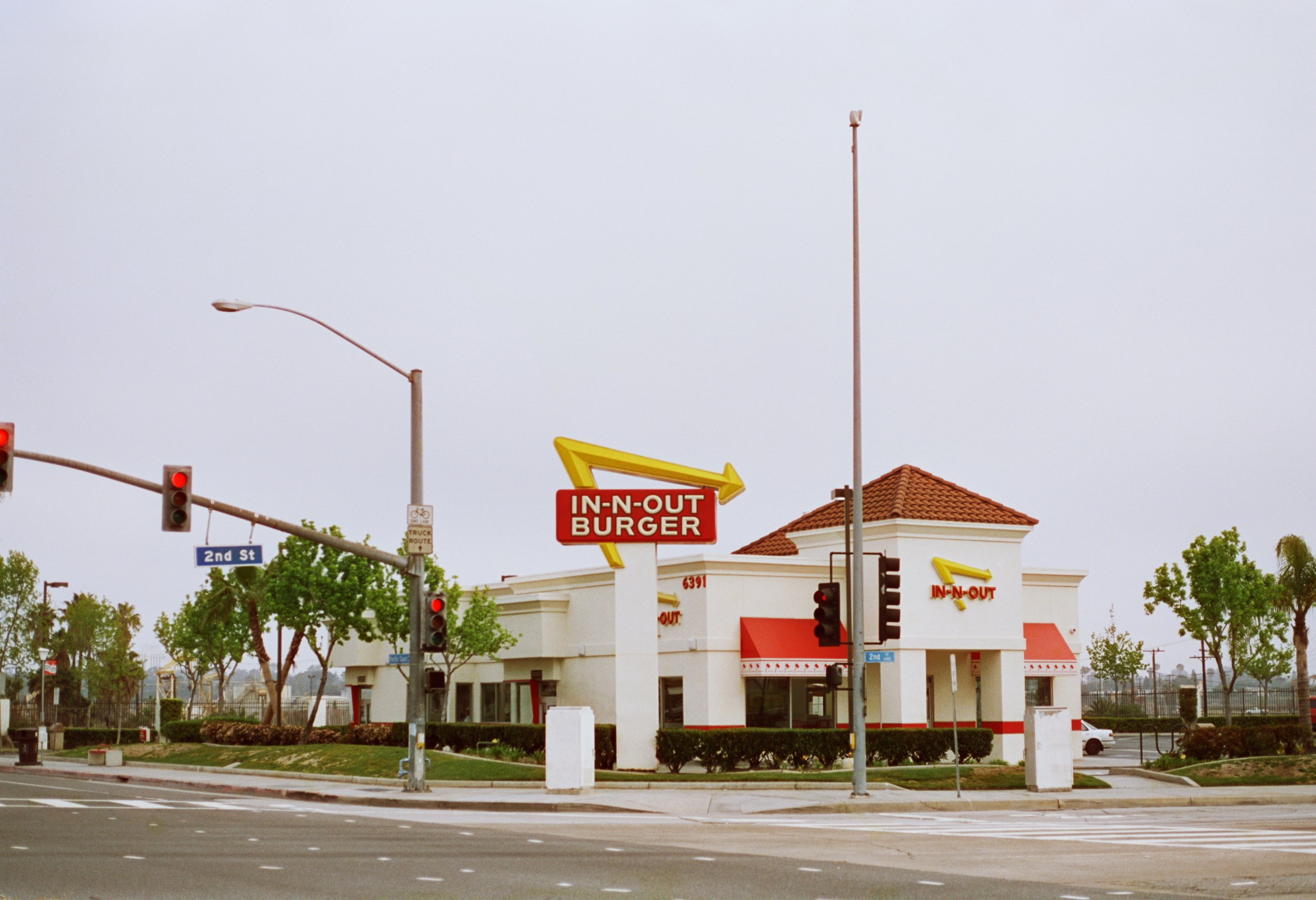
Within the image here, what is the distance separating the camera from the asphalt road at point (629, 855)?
14258 millimetres

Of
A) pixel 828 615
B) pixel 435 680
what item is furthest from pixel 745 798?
pixel 435 680

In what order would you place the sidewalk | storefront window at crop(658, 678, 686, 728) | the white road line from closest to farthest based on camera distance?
the sidewalk, the white road line, storefront window at crop(658, 678, 686, 728)

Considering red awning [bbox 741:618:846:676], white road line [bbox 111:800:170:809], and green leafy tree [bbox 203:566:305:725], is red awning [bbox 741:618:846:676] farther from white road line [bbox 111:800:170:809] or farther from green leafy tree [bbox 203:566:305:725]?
green leafy tree [bbox 203:566:305:725]

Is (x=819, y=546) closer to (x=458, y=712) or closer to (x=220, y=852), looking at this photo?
(x=458, y=712)

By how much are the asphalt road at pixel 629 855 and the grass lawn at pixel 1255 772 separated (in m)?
5.89

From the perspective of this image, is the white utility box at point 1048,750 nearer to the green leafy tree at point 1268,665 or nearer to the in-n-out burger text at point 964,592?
the in-n-out burger text at point 964,592

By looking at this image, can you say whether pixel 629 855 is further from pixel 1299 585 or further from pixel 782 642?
pixel 1299 585

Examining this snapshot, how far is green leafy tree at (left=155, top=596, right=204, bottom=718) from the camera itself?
223 feet

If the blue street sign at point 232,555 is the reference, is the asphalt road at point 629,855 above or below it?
below

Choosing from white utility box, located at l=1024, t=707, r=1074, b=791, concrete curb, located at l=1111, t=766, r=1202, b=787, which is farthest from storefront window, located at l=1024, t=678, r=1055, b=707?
white utility box, located at l=1024, t=707, r=1074, b=791

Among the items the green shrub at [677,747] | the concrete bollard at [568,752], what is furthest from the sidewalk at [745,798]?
the green shrub at [677,747]

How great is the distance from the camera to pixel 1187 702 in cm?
5109

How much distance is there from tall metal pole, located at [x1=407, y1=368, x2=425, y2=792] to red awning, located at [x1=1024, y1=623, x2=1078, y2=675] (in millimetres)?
19101

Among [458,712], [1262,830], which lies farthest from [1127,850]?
[458,712]
